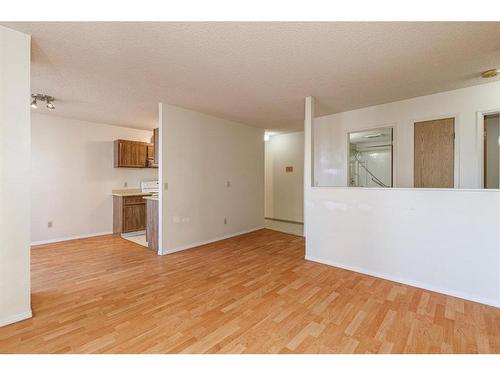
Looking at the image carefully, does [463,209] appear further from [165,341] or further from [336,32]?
[165,341]

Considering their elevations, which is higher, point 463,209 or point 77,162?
point 77,162

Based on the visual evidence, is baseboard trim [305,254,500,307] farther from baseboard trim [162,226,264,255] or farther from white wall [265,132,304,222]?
white wall [265,132,304,222]

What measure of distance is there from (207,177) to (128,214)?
2.09 metres

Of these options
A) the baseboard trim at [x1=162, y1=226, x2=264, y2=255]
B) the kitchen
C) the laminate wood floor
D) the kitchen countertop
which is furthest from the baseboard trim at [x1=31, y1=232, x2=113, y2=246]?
the baseboard trim at [x1=162, y1=226, x2=264, y2=255]

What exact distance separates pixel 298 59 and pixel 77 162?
16.0 ft

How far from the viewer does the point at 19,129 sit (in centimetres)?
194

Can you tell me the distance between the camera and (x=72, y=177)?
480cm

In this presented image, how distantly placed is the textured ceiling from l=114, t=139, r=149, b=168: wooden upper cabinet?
151 cm

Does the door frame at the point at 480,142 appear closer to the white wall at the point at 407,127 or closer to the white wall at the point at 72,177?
the white wall at the point at 407,127

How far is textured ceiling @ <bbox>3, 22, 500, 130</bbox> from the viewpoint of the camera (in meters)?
1.90

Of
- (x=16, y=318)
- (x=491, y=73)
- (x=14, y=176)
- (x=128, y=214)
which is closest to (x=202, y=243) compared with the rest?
(x=128, y=214)

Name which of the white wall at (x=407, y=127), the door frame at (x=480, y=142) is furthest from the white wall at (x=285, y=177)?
the door frame at (x=480, y=142)

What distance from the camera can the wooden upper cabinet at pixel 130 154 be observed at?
526 cm
